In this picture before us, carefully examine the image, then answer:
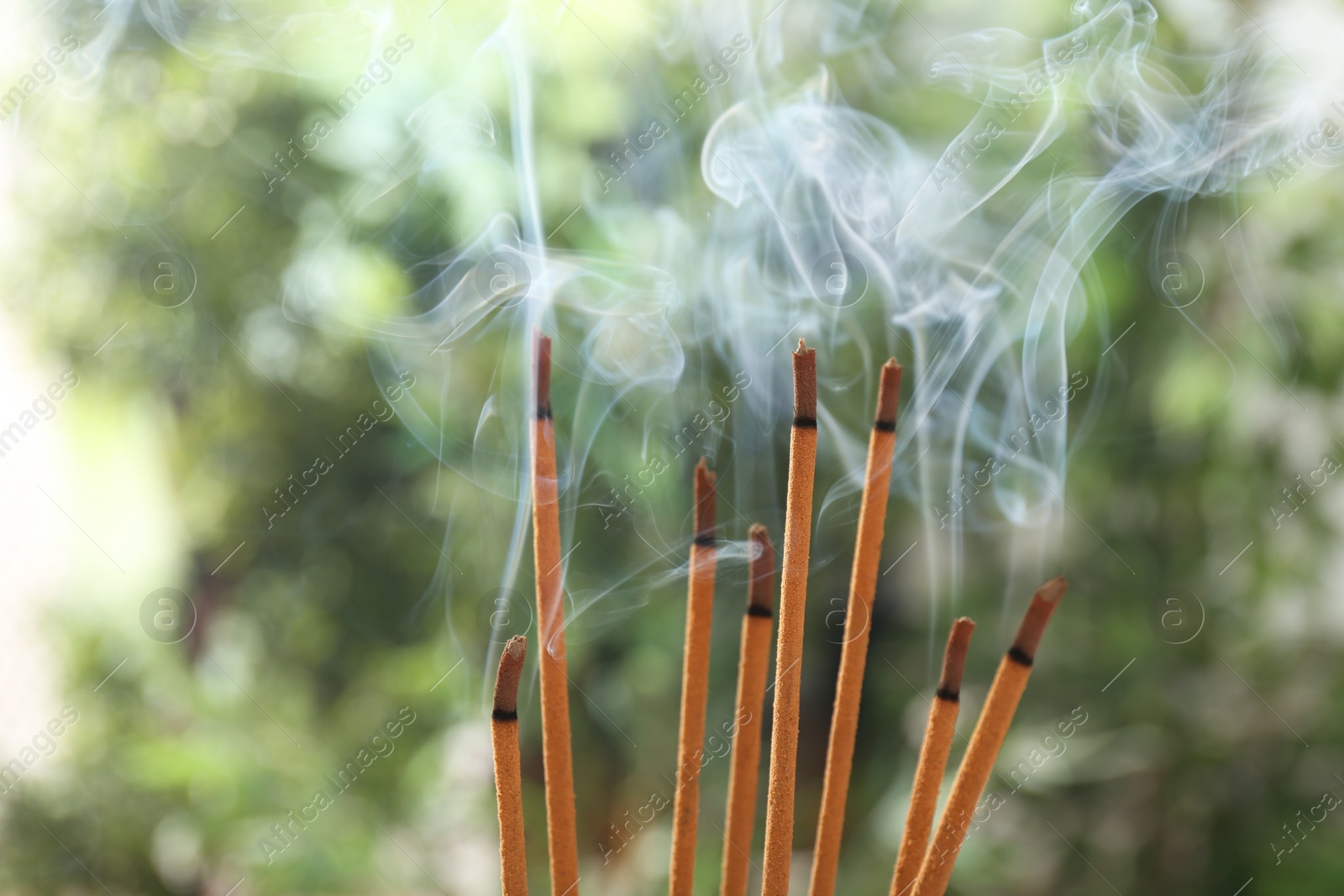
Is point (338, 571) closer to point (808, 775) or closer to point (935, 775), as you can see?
point (808, 775)

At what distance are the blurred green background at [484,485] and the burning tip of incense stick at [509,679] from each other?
442 mm

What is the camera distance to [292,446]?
0.90 meters

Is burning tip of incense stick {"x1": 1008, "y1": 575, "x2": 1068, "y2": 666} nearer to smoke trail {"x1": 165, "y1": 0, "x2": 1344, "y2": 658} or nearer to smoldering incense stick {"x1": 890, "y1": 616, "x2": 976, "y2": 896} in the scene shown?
smoldering incense stick {"x1": 890, "y1": 616, "x2": 976, "y2": 896}

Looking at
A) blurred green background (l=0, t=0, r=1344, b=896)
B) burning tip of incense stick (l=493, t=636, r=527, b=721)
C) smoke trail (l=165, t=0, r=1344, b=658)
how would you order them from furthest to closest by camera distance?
blurred green background (l=0, t=0, r=1344, b=896)
smoke trail (l=165, t=0, r=1344, b=658)
burning tip of incense stick (l=493, t=636, r=527, b=721)

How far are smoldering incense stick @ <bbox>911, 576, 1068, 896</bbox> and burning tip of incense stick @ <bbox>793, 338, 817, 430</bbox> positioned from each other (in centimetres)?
7

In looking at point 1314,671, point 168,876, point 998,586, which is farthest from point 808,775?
point 168,876

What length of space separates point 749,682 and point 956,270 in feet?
1.65

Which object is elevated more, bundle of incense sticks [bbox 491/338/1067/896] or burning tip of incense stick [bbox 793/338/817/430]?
burning tip of incense stick [bbox 793/338/817/430]

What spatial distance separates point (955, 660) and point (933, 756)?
0.03 m

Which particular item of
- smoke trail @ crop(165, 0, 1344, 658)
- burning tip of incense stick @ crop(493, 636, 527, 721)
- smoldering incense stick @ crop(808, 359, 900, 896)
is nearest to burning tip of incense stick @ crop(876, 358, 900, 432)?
smoldering incense stick @ crop(808, 359, 900, 896)

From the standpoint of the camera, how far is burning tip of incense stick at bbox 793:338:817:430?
22cm

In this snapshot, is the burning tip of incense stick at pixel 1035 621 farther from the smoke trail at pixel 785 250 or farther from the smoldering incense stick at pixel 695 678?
the smoke trail at pixel 785 250

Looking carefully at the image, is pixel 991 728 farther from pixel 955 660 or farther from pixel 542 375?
pixel 542 375

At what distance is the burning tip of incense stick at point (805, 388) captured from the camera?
0.22 metres
